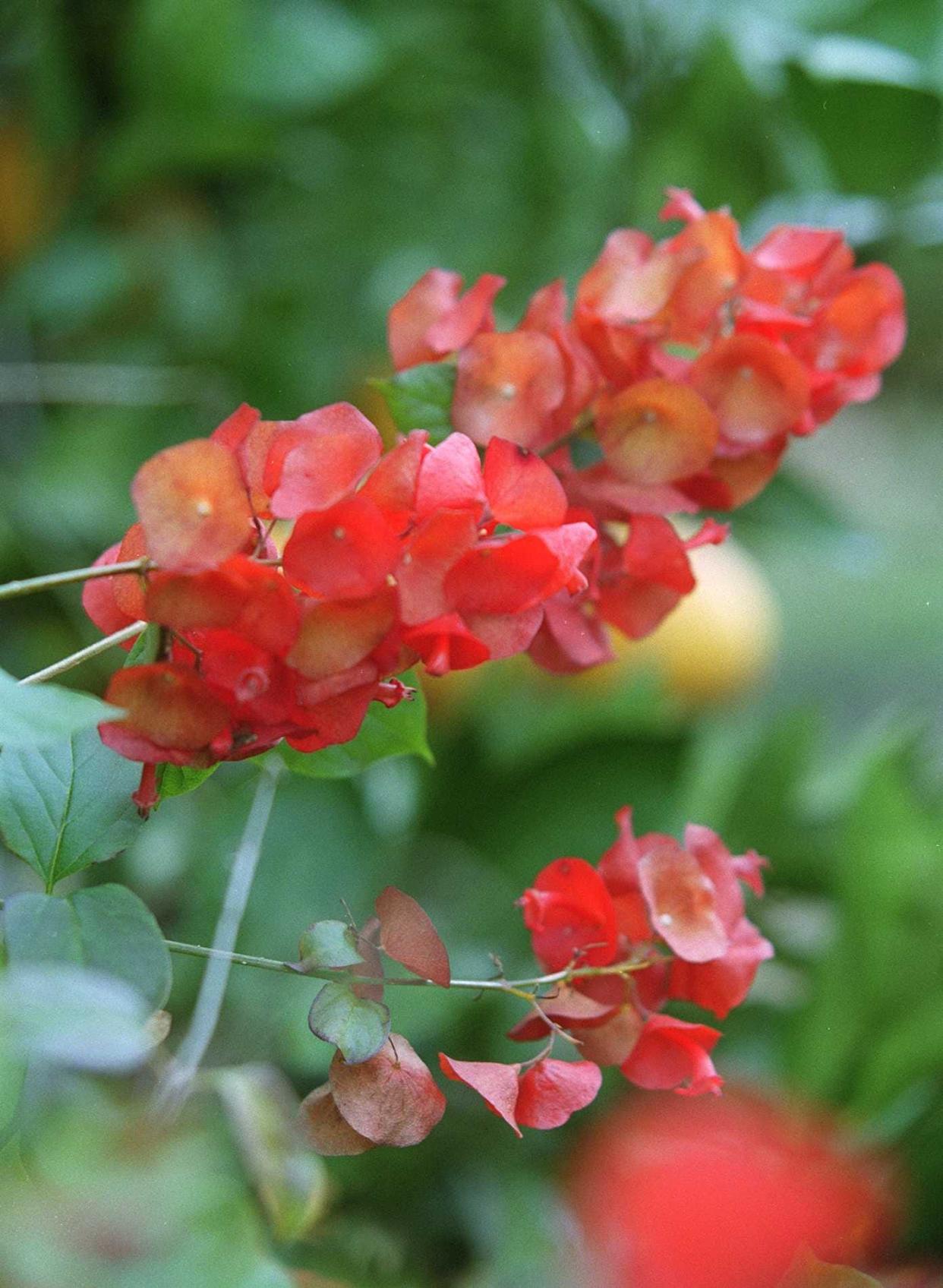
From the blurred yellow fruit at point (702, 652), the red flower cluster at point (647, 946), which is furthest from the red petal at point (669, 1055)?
the blurred yellow fruit at point (702, 652)

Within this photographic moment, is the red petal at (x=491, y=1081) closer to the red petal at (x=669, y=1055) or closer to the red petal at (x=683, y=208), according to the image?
the red petal at (x=669, y=1055)

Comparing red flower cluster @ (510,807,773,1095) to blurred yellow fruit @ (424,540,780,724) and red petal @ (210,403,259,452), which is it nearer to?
red petal @ (210,403,259,452)

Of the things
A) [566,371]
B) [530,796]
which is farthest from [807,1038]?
[566,371]

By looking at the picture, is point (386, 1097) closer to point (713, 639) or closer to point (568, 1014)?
point (568, 1014)

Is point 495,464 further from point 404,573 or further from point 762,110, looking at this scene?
point 762,110

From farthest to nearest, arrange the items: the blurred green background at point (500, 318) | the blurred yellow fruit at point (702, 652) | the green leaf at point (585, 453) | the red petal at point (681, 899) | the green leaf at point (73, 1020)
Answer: the blurred yellow fruit at point (702, 652) → the blurred green background at point (500, 318) → the green leaf at point (585, 453) → the red petal at point (681, 899) → the green leaf at point (73, 1020)

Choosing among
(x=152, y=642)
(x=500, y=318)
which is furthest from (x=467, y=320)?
(x=500, y=318)
